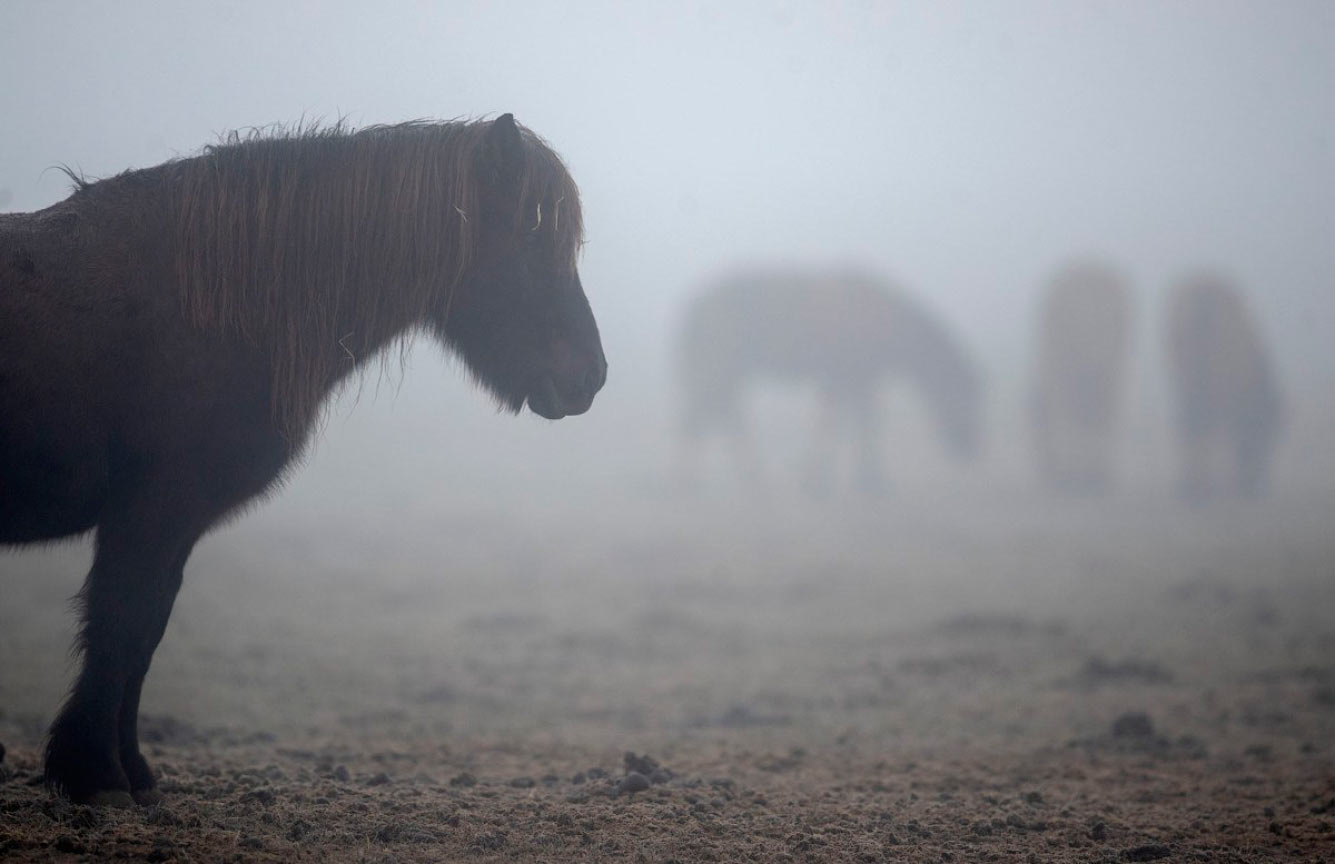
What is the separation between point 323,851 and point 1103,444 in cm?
2684

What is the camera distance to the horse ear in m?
3.97

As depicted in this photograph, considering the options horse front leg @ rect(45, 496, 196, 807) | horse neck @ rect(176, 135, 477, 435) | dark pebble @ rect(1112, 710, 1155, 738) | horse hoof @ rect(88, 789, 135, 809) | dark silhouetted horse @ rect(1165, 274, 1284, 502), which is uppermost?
dark silhouetted horse @ rect(1165, 274, 1284, 502)

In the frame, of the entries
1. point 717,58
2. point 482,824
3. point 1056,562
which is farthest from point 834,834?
point 717,58

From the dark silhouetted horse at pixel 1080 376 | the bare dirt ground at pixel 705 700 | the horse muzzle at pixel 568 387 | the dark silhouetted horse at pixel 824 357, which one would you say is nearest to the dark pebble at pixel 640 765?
the bare dirt ground at pixel 705 700

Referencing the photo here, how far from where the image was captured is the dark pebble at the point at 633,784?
4215 millimetres

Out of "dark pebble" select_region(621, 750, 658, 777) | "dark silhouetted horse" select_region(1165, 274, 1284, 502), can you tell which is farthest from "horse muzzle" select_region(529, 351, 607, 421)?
"dark silhouetted horse" select_region(1165, 274, 1284, 502)

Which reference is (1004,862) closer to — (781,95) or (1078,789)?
(1078,789)

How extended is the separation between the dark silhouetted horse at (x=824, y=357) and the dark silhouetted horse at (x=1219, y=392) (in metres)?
6.28

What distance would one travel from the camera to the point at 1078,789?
4828 mm

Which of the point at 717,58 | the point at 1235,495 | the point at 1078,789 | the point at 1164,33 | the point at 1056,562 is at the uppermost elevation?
the point at 717,58

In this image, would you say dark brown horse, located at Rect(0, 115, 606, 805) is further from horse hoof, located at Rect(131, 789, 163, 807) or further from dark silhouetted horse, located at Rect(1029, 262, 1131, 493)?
dark silhouetted horse, located at Rect(1029, 262, 1131, 493)

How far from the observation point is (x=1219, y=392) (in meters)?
25.6

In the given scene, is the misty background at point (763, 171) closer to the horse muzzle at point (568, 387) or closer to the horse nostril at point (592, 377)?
the horse muzzle at point (568, 387)

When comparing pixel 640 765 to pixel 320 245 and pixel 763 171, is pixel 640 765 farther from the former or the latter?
pixel 763 171
